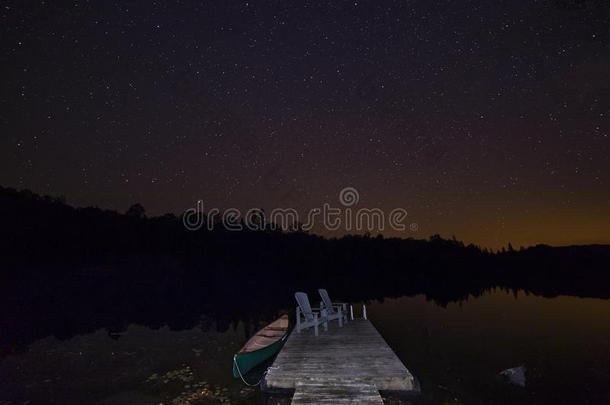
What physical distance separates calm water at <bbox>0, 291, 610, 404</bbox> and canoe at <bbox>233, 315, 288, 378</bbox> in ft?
2.00

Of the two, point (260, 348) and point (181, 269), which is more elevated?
point (181, 269)

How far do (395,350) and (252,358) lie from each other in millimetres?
7826

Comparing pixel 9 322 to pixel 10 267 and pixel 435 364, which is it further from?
pixel 10 267

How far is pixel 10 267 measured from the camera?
2019 inches

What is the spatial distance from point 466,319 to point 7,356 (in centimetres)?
2524

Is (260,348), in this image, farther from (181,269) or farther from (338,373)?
(181,269)

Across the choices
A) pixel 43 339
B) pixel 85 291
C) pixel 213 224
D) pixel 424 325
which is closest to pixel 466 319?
pixel 424 325

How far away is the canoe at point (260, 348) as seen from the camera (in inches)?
445

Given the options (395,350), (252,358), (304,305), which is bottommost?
(395,350)

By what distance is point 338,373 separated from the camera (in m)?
9.70

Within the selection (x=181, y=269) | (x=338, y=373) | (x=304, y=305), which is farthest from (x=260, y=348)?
(x=181, y=269)

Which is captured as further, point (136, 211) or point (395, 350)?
point (136, 211)

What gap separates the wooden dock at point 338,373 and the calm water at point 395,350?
99cm

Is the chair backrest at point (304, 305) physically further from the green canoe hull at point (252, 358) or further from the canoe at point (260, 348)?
the green canoe hull at point (252, 358)
